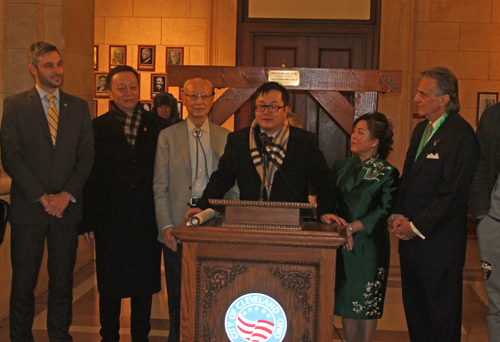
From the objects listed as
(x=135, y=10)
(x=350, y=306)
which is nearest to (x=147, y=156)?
(x=350, y=306)

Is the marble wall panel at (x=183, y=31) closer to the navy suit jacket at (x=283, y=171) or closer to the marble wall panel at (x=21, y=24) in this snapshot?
the marble wall panel at (x=21, y=24)

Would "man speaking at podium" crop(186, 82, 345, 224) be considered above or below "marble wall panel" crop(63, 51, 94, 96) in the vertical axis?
below

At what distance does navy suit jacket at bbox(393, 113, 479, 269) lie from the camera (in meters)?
2.81

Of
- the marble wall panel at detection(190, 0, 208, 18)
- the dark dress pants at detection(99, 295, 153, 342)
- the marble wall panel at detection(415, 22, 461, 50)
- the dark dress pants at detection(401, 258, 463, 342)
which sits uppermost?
the marble wall panel at detection(190, 0, 208, 18)

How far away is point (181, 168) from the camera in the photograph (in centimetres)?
323

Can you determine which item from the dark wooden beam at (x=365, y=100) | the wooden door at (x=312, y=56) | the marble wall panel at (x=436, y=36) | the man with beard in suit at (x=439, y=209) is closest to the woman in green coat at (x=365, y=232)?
the man with beard in suit at (x=439, y=209)

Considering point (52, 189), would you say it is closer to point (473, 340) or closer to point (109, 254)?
point (109, 254)

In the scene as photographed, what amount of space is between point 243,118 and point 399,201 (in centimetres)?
494

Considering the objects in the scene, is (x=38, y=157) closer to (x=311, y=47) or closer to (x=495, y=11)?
(x=311, y=47)

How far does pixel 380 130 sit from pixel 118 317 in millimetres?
1987

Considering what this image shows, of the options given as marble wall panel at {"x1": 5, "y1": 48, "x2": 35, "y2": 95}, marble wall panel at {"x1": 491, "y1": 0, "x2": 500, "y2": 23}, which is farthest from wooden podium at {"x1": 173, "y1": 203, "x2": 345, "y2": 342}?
marble wall panel at {"x1": 491, "y1": 0, "x2": 500, "y2": 23}

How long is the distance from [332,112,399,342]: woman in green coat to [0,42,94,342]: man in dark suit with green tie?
5.27ft

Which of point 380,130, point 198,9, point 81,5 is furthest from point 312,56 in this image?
point 380,130

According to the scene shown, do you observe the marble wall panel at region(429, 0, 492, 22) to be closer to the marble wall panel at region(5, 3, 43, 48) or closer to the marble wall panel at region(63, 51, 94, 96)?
the marble wall panel at region(63, 51, 94, 96)
